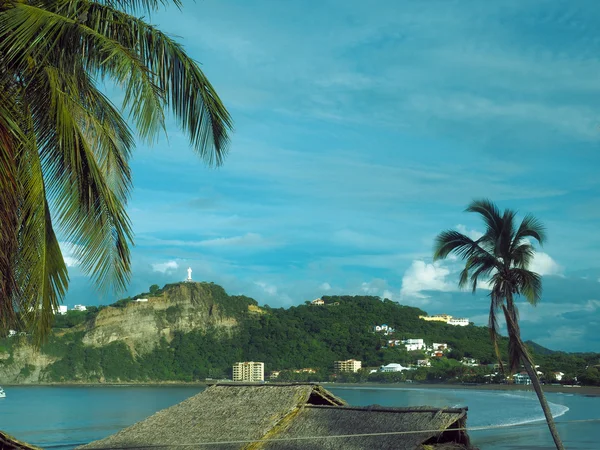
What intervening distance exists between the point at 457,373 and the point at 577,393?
56.8ft

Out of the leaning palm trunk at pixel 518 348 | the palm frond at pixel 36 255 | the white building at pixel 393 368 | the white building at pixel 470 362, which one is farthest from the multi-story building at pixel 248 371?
the palm frond at pixel 36 255

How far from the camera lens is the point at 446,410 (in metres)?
12.9

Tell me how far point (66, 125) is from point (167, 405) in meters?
69.5

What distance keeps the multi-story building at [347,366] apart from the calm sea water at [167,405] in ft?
17.9

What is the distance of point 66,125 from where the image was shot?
4.65m

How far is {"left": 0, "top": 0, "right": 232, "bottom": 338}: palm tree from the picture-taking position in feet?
15.1

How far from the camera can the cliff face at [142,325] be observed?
10469cm

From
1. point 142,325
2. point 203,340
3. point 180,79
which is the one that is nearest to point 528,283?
point 180,79

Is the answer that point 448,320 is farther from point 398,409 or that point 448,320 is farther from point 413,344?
point 398,409

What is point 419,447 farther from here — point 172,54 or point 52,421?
point 52,421

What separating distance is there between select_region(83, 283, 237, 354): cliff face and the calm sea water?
7.97m

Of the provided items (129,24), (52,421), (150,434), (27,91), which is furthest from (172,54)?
(52,421)

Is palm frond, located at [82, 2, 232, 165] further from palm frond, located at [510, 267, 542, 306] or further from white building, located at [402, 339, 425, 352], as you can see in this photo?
white building, located at [402, 339, 425, 352]

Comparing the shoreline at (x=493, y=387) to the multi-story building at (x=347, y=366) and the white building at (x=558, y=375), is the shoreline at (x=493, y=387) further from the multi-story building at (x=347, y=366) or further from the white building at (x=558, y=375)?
the multi-story building at (x=347, y=366)
